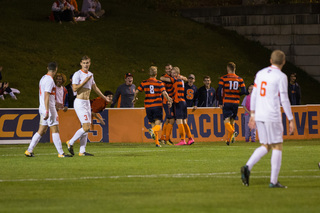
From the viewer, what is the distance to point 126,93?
22.9m

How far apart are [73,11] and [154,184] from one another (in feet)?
74.8

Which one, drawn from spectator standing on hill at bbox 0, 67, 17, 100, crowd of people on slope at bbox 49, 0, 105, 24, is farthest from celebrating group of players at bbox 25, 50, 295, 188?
crowd of people on slope at bbox 49, 0, 105, 24

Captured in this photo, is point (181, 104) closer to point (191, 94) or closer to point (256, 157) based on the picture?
point (191, 94)

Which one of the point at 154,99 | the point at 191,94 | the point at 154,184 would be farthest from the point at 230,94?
the point at 154,184

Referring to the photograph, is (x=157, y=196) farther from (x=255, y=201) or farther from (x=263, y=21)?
(x=263, y=21)

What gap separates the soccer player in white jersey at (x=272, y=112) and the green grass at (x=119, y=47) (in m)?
17.2

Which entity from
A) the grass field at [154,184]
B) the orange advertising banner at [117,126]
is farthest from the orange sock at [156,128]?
the orange advertising banner at [117,126]

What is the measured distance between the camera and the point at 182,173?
476 inches

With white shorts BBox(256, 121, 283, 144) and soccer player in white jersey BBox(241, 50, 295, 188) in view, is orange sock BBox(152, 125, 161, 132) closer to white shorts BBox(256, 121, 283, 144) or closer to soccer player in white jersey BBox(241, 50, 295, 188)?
soccer player in white jersey BBox(241, 50, 295, 188)

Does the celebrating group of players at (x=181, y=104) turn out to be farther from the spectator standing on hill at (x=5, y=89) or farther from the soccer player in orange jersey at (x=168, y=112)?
the spectator standing on hill at (x=5, y=89)

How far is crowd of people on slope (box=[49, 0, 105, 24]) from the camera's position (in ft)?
103

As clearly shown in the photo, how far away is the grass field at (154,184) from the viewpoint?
8.38 metres

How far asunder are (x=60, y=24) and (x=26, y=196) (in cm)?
2360

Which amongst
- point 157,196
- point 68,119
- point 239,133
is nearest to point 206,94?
point 239,133
